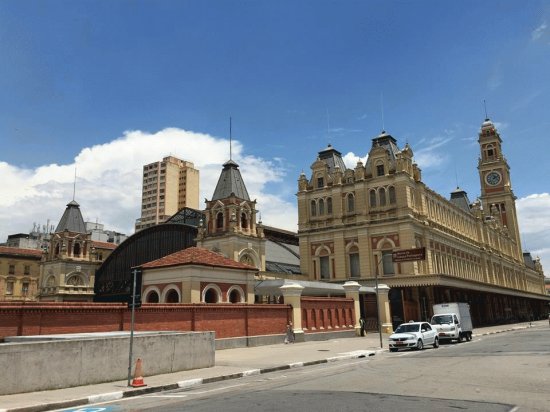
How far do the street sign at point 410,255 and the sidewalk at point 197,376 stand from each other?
42.7 feet

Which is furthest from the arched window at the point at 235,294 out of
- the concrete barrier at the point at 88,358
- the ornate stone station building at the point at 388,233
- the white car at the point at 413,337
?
A: the concrete barrier at the point at 88,358

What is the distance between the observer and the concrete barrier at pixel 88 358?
44.2ft

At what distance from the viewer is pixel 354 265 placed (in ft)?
180

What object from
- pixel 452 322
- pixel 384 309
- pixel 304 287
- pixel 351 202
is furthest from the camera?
pixel 351 202

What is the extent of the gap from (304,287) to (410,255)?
939 centimetres

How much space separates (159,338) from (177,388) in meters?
2.82

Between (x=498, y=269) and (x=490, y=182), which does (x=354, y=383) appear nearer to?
(x=498, y=269)

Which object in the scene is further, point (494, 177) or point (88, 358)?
point (494, 177)

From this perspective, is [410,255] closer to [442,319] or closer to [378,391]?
[442,319]

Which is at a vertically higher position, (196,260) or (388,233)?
(388,233)

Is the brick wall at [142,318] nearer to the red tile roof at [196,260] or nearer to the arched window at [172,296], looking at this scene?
the red tile roof at [196,260]

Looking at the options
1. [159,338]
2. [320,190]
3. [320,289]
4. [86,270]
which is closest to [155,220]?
[86,270]

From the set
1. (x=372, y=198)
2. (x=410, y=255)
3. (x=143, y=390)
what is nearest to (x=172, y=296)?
(x=143, y=390)

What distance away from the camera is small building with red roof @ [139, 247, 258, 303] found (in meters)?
32.2
